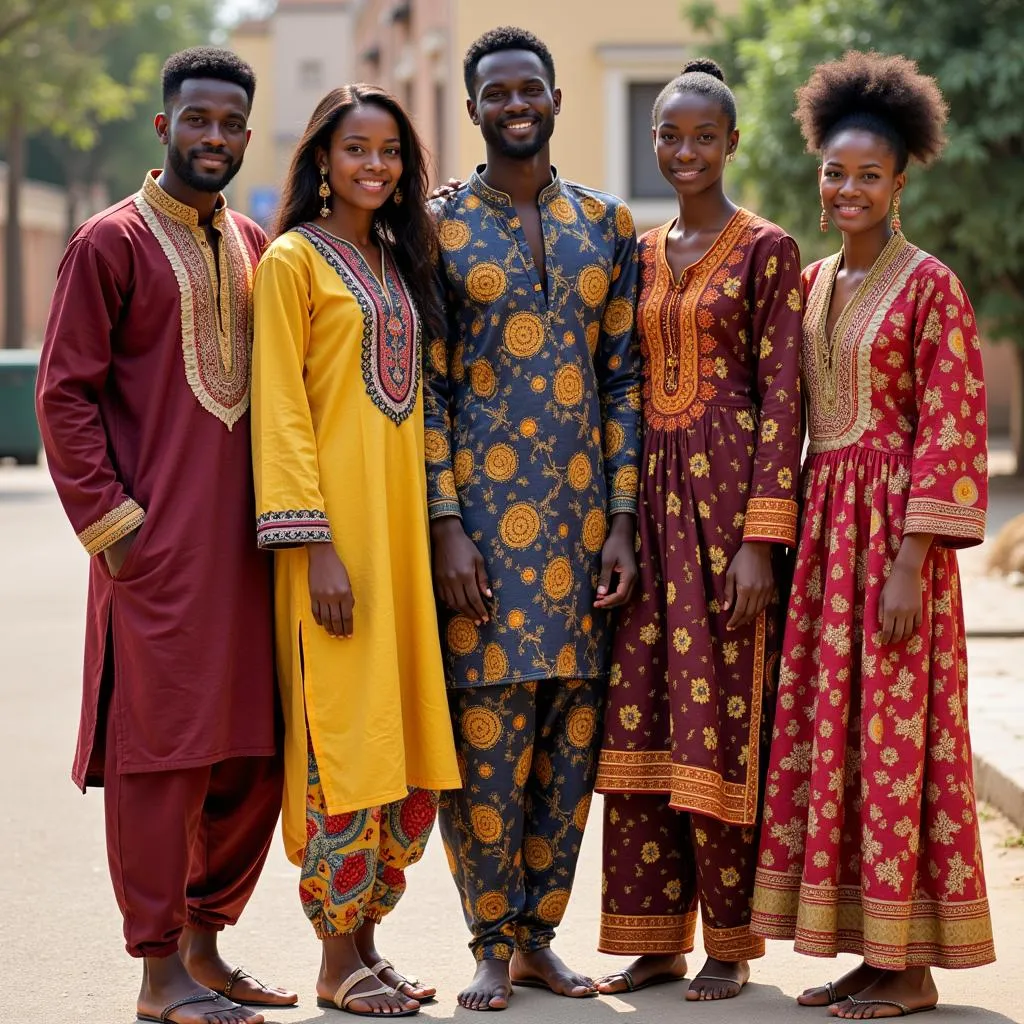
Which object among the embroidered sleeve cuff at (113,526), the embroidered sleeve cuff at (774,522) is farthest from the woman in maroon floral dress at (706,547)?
the embroidered sleeve cuff at (113,526)

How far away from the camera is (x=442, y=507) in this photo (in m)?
4.43

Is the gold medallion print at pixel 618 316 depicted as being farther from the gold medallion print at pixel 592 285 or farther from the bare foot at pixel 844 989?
the bare foot at pixel 844 989

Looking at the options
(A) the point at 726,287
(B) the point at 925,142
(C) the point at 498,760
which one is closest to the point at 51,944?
(C) the point at 498,760

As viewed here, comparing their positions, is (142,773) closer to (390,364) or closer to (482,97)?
(390,364)

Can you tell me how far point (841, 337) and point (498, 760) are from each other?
1.38 m

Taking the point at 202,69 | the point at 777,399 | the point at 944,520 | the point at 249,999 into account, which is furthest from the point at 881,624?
the point at 202,69

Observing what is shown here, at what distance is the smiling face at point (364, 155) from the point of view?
4.39 m

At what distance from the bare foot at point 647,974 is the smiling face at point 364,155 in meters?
2.08

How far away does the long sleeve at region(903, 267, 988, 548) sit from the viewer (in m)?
4.24

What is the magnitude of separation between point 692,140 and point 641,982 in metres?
2.17

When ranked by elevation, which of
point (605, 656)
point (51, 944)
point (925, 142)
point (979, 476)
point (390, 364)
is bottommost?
point (51, 944)

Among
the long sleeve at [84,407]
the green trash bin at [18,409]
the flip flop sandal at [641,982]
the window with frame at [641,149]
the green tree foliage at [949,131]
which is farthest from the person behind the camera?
the window with frame at [641,149]

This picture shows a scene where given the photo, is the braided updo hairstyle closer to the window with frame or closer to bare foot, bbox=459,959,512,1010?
bare foot, bbox=459,959,512,1010

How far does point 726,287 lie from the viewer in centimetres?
445
